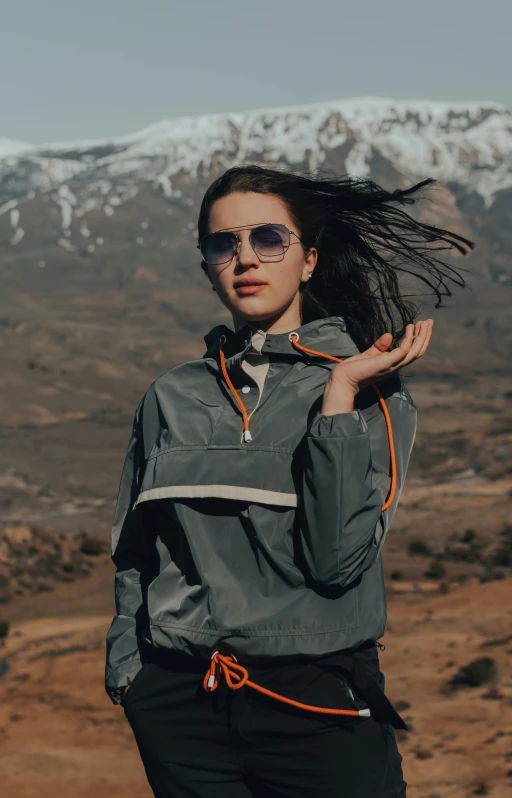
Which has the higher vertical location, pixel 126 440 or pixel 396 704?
pixel 396 704

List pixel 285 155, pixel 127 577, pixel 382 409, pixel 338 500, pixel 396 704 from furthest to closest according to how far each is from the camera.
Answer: pixel 285 155
pixel 396 704
pixel 127 577
pixel 382 409
pixel 338 500

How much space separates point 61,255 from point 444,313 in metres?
47.0

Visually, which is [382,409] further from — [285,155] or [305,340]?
[285,155]

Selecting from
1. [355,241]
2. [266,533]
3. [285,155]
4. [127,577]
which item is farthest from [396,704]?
[285,155]

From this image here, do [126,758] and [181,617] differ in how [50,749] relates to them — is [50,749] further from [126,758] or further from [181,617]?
[181,617]

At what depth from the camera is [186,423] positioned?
2172 millimetres

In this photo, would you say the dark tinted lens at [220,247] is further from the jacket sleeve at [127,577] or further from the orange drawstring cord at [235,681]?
the orange drawstring cord at [235,681]

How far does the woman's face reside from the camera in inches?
88.1

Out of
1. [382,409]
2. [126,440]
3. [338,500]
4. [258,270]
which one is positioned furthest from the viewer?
[126,440]

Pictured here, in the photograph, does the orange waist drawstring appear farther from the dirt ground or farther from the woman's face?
the dirt ground

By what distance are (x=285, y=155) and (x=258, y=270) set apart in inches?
7290

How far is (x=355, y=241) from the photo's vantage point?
96.1 inches

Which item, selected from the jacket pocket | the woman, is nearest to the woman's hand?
the woman

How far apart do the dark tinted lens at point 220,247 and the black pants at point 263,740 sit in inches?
33.2
